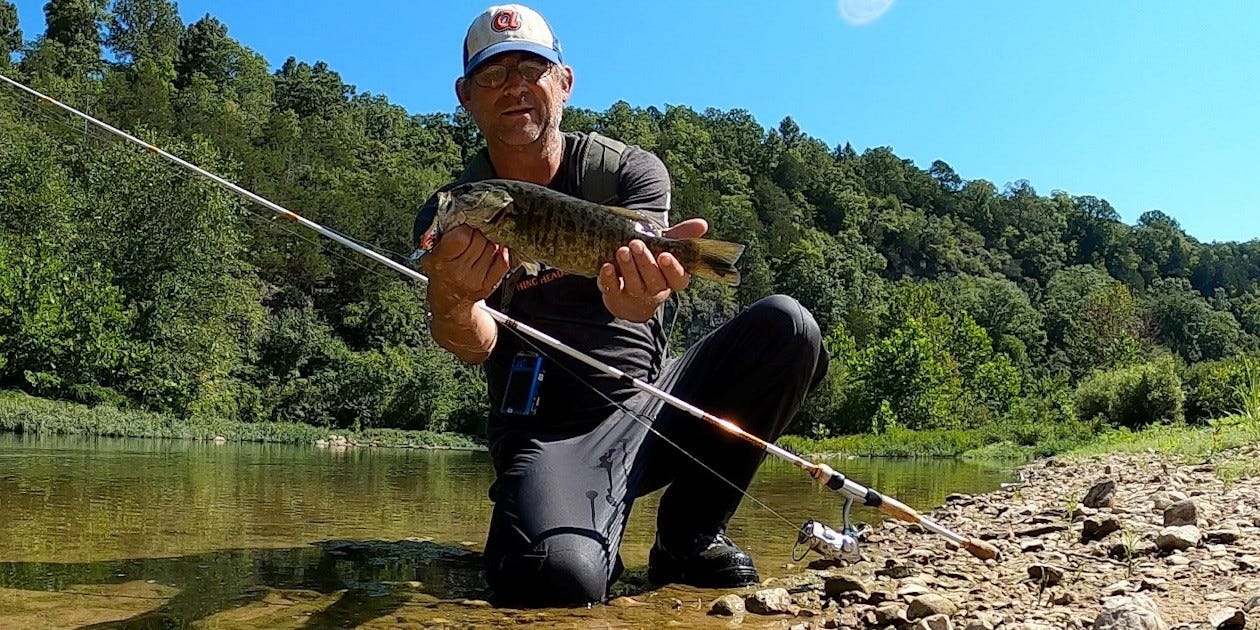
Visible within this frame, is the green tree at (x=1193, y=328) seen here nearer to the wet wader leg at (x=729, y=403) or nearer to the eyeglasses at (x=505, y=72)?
the wet wader leg at (x=729, y=403)

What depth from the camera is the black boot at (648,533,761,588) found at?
3.65 metres

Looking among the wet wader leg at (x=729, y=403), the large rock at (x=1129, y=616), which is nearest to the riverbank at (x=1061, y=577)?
the large rock at (x=1129, y=616)

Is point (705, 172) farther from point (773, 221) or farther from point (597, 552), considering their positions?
point (597, 552)

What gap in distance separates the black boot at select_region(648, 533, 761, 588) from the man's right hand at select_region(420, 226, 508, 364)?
1182 millimetres

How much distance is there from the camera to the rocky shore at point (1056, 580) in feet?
8.50

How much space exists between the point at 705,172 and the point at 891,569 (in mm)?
99653

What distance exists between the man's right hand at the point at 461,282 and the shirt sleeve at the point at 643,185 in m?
0.79

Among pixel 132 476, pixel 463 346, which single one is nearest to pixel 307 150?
pixel 132 476

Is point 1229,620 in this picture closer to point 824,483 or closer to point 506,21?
point 824,483

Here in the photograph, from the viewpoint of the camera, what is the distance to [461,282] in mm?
3135

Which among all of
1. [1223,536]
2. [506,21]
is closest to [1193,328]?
[1223,536]

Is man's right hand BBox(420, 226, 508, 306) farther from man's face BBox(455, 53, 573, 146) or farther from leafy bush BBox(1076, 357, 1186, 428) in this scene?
leafy bush BBox(1076, 357, 1186, 428)

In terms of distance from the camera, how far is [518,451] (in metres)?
3.64

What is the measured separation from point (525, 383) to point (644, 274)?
0.96m
